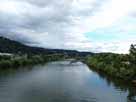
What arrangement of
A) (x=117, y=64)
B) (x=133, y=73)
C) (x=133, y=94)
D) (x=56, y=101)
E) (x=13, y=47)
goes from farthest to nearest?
(x=13, y=47) < (x=117, y=64) < (x=133, y=73) < (x=133, y=94) < (x=56, y=101)

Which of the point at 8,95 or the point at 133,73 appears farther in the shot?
the point at 133,73

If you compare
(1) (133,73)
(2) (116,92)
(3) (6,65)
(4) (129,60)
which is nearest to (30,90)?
(2) (116,92)

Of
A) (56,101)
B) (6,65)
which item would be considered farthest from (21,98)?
(6,65)

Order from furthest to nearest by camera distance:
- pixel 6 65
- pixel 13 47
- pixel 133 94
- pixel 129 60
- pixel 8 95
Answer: pixel 13 47
pixel 6 65
pixel 129 60
pixel 133 94
pixel 8 95

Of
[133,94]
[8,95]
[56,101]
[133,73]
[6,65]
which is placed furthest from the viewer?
[6,65]

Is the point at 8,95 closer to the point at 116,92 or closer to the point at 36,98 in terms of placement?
the point at 36,98

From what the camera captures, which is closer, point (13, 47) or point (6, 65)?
point (6, 65)

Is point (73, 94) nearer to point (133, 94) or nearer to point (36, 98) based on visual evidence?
point (36, 98)

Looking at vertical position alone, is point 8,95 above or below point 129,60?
below

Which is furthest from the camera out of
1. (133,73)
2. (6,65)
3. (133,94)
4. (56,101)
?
(6,65)
